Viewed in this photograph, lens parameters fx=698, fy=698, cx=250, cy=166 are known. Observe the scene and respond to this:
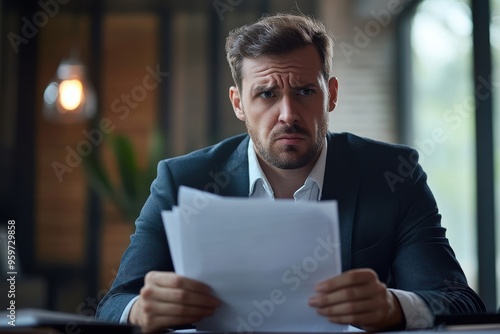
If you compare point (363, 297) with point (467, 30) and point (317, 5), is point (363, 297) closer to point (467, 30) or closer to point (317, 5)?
point (467, 30)

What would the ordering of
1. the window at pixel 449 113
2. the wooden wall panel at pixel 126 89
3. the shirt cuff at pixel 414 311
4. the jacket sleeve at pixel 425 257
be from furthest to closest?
the wooden wall panel at pixel 126 89, the window at pixel 449 113, the jacket sleeve at pixel 425 257, the shirt cuff at pixel 414 311

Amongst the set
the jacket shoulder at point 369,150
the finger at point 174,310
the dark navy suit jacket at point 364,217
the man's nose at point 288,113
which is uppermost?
the man's nose at point 288,113

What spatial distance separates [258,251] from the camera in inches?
50.3

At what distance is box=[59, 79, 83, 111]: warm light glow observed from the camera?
207 inches

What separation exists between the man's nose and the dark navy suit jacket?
205 millimetres

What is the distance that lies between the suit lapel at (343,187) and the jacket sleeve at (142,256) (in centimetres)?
44

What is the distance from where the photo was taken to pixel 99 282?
6230 millimetres

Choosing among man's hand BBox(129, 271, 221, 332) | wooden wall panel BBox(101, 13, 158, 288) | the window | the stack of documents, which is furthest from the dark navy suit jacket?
wooden wall panel BBox(101, 13, 158, 288)

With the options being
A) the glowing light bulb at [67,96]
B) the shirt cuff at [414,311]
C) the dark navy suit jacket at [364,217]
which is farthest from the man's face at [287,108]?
the glowing light bulb at [67,96]

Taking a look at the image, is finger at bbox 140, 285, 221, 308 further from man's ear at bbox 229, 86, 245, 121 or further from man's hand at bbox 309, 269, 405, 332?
man's ear at bbox 229, 86, 245, 121

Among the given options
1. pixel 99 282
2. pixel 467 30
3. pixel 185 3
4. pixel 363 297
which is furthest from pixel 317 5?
pixel 363 297

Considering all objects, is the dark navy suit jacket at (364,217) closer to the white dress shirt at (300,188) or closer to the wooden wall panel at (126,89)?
the white dress shirt at (300,188)

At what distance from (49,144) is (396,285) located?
505 cm

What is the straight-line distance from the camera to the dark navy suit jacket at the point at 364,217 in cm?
171
